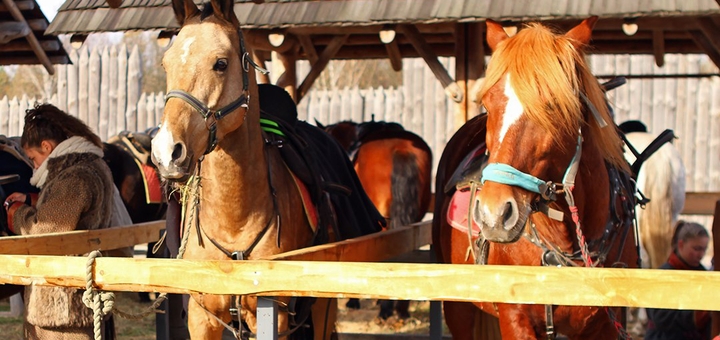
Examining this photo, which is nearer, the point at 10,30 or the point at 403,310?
the point at 10,30

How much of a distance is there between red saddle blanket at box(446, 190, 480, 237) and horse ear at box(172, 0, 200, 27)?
1515 mm

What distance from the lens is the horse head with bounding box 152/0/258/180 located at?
3.10 meters

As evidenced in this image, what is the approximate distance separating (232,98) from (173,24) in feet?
10.9

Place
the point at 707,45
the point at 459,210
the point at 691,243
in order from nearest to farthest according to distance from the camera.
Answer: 1. the point at 459,210
2. the point at 691,243
3. the point at 707,45

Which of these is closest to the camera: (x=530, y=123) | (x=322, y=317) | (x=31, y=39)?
(x=530, y=123)

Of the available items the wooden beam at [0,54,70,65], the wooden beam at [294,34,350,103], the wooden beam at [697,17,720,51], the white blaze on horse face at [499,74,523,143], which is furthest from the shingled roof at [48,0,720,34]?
the white blaze on horse face at [499,74,523,143]

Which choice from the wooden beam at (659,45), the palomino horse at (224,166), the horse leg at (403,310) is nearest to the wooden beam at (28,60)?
the horse leg at (403,310)

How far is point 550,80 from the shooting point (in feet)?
10.1

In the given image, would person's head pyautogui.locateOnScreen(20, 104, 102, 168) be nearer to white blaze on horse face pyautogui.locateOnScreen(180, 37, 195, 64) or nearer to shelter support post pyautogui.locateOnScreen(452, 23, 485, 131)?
white blaze on horse face pyautogui.locateOnScreen(180, 37, 195, 64)

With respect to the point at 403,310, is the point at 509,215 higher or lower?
higher

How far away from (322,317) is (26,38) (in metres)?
4.61

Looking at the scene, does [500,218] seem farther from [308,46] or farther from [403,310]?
[403,310]

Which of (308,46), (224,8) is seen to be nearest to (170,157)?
(224,8)

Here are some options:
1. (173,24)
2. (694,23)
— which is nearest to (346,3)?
(173,24)
